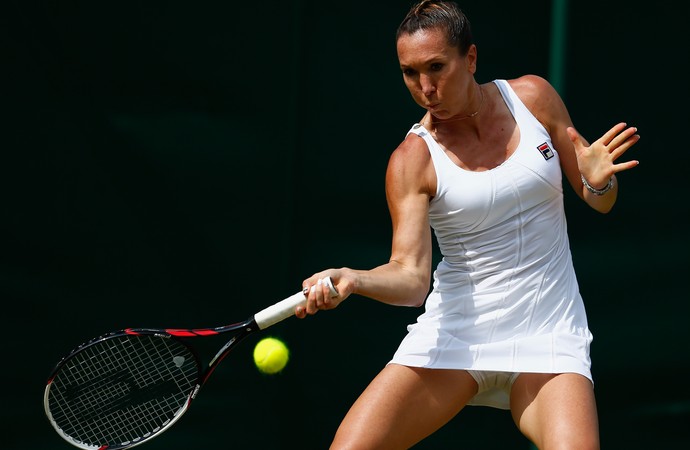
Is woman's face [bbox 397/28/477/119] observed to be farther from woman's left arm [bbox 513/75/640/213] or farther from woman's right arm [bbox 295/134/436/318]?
woman's left arm [bbox 513/75/640/213]

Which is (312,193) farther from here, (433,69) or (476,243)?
(433,69)

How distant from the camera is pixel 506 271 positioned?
335 cm

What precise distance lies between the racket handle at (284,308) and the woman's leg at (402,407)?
1.13 feet

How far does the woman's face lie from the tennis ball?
4.48 feet

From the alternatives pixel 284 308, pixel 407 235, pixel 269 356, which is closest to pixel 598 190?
pixel 407 235

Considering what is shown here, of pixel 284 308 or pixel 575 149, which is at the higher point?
pixel 575 149

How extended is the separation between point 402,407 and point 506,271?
19.8 inches

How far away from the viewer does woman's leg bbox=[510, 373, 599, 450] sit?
9.83ft

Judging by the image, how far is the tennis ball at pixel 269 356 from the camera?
14.0 feet

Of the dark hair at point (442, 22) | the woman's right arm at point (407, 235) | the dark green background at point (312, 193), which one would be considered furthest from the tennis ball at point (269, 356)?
the dark hair at point (442, 22)

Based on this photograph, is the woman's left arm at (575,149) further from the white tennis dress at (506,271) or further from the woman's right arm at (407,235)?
the woman's right arm at (407,235)

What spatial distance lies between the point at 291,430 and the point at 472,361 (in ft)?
5.26

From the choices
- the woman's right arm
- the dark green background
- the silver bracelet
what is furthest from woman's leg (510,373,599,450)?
the dark green background

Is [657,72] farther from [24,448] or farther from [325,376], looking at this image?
[24,448]
